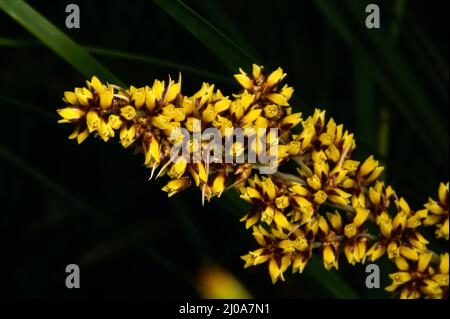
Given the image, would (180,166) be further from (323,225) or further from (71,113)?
(323,225)

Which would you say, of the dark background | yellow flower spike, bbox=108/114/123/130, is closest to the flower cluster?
yellow flower spike, bbox=108/114/123/130

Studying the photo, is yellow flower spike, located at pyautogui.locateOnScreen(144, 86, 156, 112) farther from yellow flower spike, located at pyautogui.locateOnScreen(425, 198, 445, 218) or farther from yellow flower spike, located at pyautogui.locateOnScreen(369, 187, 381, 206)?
yellow flower spike, located at pyautogui.locateOnScreen(425, 198, 445, 218)

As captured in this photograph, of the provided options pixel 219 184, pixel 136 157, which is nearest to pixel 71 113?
pixel 219 184

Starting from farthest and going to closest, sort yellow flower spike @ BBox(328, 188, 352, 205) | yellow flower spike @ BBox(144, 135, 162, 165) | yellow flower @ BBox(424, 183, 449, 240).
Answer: yellow flower @ BBox(424, 183, 449, 240) → yellow flower spike @ BBox(328, 188, 352, 205) → yellow flower spike @ BBox(144, 135, 162, 165)

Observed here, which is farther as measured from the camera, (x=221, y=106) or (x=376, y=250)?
(x=376, y=250)

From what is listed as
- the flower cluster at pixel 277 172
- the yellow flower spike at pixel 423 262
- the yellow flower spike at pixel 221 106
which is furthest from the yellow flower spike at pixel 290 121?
the yellow flower spike at pixel 423 262

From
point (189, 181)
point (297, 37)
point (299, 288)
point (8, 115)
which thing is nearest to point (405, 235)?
point (189, 181)

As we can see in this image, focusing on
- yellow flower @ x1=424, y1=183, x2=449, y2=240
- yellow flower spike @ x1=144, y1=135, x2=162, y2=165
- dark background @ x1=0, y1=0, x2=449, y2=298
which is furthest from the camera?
dark background @ x1=0, y1=0, x2=449, y2=298
